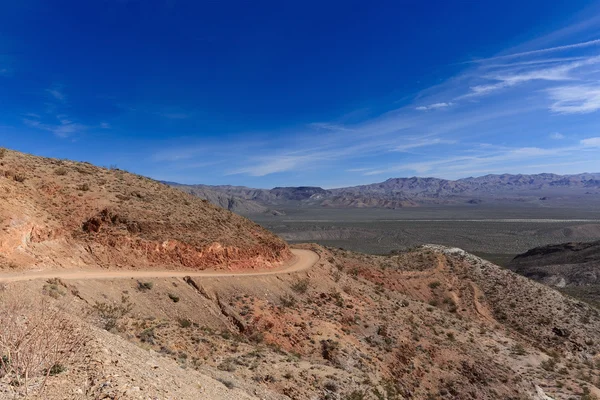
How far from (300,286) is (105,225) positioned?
1235cm

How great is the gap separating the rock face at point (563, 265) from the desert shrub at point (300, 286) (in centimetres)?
4726

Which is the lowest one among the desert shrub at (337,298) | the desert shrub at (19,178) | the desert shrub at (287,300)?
the desert shrub at (337,298)

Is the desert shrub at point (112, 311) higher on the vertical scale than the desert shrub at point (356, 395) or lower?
higher

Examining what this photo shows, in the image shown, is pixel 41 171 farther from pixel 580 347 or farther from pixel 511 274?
pixel 511 274

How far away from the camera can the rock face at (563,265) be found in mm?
52531

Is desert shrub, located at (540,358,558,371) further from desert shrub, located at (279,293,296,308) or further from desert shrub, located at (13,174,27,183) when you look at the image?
desert shrub, located at (13,174,27,183)

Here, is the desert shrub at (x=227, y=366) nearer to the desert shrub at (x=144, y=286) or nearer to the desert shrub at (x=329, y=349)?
the desert shrub at (x=329, y=349)

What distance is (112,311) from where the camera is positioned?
550 inches

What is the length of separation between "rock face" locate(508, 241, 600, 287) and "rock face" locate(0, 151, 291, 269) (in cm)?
4835

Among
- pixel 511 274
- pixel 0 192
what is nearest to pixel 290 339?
pixel 0 192

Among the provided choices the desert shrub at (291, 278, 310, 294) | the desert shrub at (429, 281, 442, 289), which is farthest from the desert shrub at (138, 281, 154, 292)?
the desert shrub at (429, 281, 442, 289)

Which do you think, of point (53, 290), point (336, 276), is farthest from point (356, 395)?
point (336, 276)

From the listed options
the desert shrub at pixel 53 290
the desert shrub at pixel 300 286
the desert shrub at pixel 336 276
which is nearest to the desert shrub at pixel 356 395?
the desert shrub at pixel 300 286

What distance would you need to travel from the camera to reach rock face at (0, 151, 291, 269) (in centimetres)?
1742
